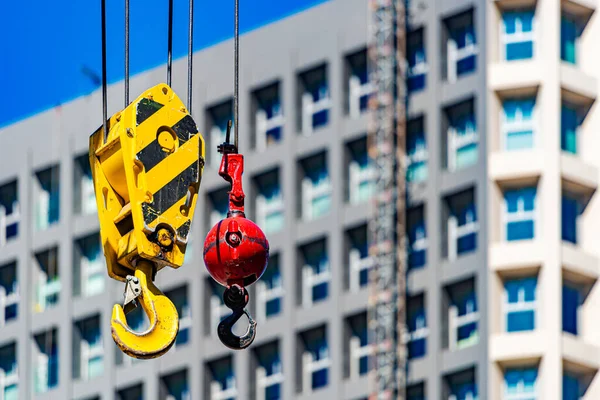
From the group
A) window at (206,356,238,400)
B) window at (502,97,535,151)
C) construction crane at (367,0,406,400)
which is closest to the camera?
construction crane at (367,0,406,400)

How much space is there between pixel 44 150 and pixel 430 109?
15.6 metres

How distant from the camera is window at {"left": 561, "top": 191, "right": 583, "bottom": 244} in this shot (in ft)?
205

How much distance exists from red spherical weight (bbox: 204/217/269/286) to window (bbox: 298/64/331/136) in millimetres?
49373

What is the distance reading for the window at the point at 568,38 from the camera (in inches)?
2520

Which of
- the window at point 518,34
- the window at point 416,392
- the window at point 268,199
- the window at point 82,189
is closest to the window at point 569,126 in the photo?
the window at point 518,34

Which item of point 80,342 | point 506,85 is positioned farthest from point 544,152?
point 80,342

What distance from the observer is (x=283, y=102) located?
67.8 metres

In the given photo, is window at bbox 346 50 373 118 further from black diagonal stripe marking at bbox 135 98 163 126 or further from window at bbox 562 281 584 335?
black diagonal stripe marking at bbox 135 98 163 126

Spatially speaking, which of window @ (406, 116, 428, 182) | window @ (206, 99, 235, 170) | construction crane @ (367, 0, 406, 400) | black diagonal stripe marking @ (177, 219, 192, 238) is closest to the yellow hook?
black diagonal stripe marking @ (177, 219, 192, 238)

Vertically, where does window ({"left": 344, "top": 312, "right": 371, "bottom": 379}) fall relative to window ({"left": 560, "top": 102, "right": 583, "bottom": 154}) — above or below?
below

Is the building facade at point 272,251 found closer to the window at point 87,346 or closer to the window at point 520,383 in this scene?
the window at point 87,346

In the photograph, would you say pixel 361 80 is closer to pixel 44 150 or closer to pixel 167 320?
pixel 44 150

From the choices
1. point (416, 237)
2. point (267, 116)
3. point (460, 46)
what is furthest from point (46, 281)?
point (460, 46)

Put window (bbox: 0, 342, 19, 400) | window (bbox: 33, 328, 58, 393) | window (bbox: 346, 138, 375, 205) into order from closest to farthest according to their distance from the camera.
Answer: window (bbox: 346, 138, 375, 205)
window (bbox: 33, 328, 58, 393)
window (bbox: 0, 342, 19, 400)
